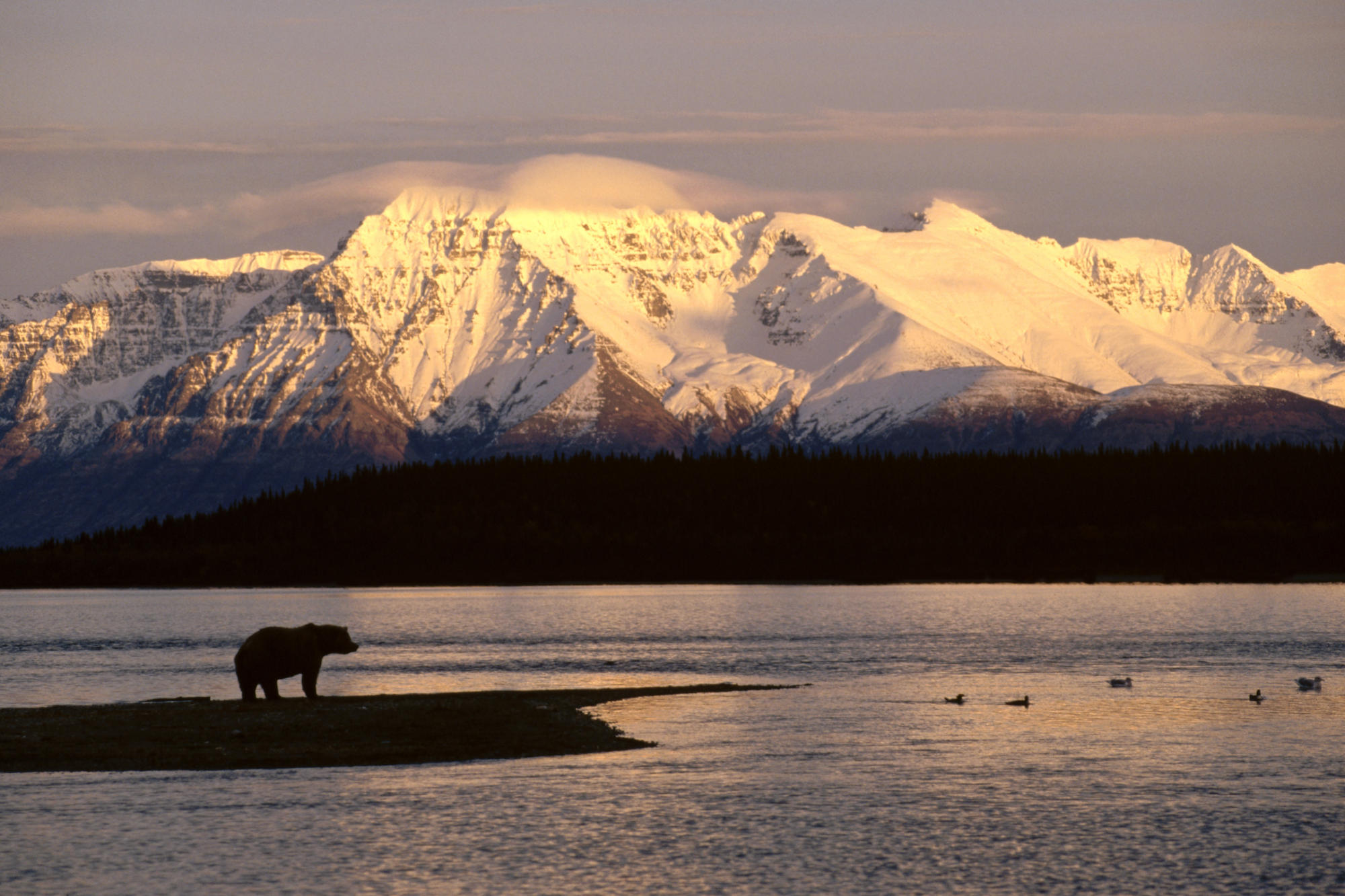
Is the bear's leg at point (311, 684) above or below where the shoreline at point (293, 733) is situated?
above

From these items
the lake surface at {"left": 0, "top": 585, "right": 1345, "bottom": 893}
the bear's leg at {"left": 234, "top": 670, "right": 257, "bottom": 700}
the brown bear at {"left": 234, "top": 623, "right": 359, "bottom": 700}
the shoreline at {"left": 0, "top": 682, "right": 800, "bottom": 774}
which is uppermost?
the brown bear at {"left": 234, "top": 623, "right": 359, "bottom": 700}

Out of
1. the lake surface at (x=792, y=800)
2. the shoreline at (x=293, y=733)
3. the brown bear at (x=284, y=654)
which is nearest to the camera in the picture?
the lake surface at (x=792, y=800)

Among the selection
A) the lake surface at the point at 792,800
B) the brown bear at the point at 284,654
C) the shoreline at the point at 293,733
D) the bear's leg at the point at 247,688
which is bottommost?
the lake surface at the point at 792,800

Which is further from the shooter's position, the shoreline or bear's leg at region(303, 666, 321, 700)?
bear's leg at region(303, 666, 321, 700)

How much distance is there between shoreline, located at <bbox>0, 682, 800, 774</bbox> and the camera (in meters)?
54.5

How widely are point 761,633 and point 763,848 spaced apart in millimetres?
86860

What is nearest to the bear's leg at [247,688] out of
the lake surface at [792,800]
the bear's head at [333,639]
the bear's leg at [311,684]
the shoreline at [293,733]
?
the shoreline at [293,733]

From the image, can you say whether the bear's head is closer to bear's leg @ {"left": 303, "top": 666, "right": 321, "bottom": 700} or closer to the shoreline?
bear's leg @ {"left": 303, "top": 666, "right": 321, "bottom": 700}

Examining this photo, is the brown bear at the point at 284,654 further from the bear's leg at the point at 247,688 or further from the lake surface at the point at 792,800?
the lake surface at the point at 792,800

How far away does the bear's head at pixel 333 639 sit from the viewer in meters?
67.9

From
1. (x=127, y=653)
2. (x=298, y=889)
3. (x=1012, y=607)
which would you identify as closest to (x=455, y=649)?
(x=127, y=653)

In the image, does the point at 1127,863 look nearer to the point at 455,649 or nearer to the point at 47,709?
the point at 47,709

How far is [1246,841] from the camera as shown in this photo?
43.2m

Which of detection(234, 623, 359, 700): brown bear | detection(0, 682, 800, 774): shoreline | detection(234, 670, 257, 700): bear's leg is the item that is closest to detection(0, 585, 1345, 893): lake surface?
detection(0, 682, 800, 774): shoreline
